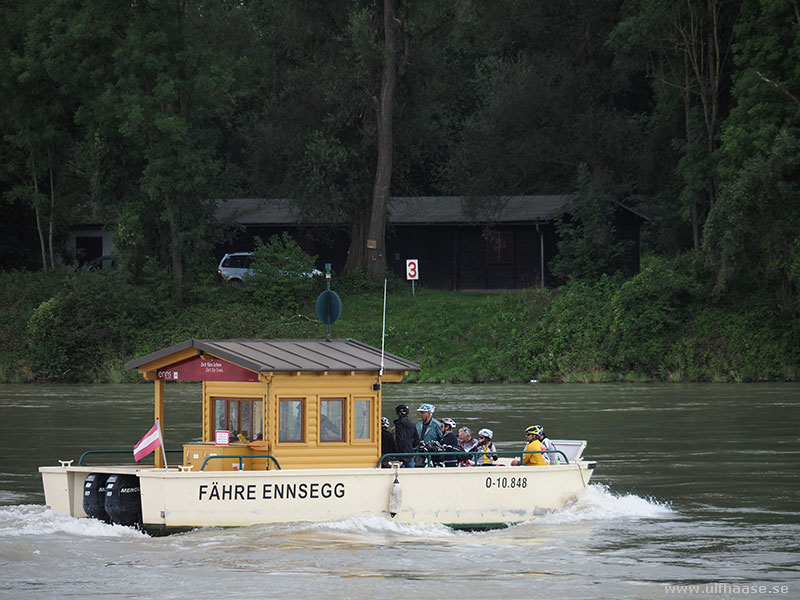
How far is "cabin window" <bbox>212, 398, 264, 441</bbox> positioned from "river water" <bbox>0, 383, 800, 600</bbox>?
5.87 feet

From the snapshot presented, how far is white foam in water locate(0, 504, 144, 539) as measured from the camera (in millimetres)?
19734

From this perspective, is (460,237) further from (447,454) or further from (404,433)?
(447,454)

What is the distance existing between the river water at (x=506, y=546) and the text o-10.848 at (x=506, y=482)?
0.64 m

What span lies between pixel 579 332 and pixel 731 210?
297 inches

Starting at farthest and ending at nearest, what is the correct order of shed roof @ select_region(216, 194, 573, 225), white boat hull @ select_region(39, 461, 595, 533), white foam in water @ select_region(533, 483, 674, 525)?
shed roof @ select_region(216, 194, 573, 225), white foam in water @ select_region(533, 483, 674, 525), white boat hull @ select_region(39, 461, 595, 533)

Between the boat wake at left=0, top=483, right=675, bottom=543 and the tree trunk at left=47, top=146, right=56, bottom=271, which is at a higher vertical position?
the tree trunk at left=47, top=146, right=56, bottom=271

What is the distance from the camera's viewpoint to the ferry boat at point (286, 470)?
19297 millimetres

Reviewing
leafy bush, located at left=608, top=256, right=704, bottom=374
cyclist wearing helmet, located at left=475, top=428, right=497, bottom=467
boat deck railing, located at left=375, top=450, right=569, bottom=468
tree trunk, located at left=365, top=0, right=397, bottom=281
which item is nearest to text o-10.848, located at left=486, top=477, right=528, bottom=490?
boat deck railing, located at left=375, top=450, right=569, bottom=468

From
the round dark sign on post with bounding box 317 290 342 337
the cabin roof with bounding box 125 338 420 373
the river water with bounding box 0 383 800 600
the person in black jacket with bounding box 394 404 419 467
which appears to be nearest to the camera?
the river water with bounding box 0 383 800 600

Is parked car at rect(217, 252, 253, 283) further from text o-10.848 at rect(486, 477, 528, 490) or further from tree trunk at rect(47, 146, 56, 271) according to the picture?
text o-10.848 at rect(486, 477, 528, 490)

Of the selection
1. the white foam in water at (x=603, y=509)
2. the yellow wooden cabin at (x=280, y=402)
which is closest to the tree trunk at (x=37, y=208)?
the yellow wooden cabin at (x=280, y=402)

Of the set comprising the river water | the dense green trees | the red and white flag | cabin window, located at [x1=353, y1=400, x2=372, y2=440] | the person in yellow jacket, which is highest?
the dense green trees

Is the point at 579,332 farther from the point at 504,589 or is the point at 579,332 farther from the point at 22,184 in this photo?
the point at 504,589

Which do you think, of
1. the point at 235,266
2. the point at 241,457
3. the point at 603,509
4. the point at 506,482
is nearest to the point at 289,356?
the point at 241,457
